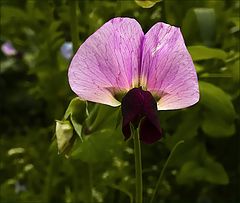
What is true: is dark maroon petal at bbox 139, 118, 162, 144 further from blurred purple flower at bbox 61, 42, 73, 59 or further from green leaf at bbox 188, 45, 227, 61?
blurred purple flower at bbox 61, 42, 73, 59

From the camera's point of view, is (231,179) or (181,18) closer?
(181,18)

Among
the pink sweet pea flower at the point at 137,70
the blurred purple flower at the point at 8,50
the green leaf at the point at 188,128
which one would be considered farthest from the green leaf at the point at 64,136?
the blurred purple flower at the point at 8,50

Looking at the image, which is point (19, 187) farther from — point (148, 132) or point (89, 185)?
point (148, 132)

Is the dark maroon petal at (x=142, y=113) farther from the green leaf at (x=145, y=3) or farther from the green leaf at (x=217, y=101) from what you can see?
the green leaf at (x=217, y=101)

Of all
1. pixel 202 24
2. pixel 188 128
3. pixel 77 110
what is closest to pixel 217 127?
pixel 188 128

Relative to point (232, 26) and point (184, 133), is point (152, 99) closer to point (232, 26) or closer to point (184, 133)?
point (184, 133)

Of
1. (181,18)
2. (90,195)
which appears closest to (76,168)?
(90,195)
